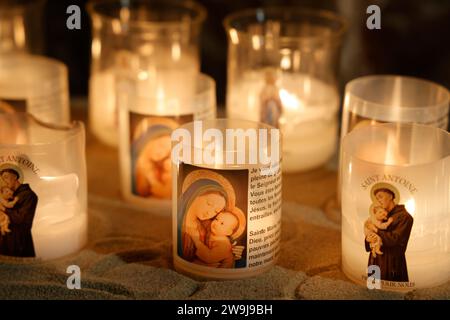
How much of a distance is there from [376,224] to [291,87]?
0.37 meters

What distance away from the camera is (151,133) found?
3.87ft

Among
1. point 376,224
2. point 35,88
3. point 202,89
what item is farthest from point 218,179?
point 35,88

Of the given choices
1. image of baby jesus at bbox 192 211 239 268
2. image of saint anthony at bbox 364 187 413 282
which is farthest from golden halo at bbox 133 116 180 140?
image of saint anthony at bbox 364 187 413 282

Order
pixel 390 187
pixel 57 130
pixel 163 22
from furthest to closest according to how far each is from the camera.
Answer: pixel 163 22, pixel 57 130, pixel 390 187

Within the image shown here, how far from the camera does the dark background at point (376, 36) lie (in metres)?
1.53

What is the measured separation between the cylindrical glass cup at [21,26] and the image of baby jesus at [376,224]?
0.75 meters

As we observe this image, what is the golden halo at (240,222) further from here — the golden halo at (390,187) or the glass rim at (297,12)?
the glass rim at (297,12)

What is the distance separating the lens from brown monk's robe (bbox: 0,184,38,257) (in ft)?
3.35

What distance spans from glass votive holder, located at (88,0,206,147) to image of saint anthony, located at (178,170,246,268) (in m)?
0.38

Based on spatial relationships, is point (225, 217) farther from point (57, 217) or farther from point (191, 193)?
point (57, 217)

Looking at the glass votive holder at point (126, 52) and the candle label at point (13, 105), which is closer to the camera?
the candle label at point (13, 105)

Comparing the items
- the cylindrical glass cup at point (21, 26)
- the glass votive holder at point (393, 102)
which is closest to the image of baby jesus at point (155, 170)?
the glass votive holder at point (393, 102)

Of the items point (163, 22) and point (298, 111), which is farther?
point (163, 22)

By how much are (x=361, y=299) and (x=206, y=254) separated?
0.17 meters
